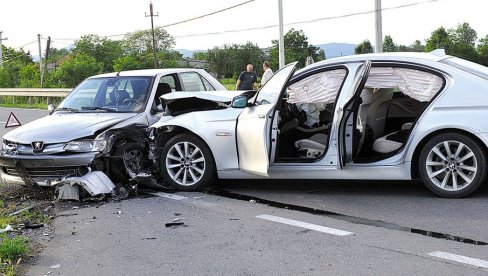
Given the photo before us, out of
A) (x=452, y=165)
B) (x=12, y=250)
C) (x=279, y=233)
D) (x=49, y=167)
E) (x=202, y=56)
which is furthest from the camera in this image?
(x=202, y=56)

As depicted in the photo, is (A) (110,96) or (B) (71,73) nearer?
(A) (110,96)

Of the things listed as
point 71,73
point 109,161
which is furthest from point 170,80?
point 71,73

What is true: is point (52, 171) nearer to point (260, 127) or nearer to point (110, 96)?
point (110, 96)

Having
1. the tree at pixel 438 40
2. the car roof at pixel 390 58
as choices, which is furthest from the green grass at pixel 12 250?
the tree at pixel 438 40

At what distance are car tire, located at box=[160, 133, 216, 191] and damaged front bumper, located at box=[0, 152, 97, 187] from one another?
942mm

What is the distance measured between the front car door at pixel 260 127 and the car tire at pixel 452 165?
172cm

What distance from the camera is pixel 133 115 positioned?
813 centimetres

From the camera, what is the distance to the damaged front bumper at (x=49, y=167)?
7.17 metres

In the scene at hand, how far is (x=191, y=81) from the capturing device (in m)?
9.78

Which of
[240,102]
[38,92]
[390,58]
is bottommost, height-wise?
[240,102]

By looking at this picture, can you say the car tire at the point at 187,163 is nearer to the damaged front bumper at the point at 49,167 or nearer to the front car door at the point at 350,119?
the damaged front bumper at the point at 49,167

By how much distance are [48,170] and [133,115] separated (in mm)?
1454

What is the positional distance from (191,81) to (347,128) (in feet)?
12.5

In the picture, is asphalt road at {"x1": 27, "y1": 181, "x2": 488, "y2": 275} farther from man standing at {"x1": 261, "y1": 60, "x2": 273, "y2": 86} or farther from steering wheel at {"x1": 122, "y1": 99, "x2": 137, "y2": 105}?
man standing at {"x1": 261, "y1": 60, "x2": 273, "y2": 86}
